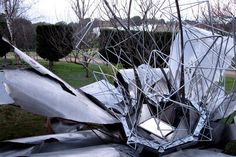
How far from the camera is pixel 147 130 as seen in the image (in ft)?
10.5

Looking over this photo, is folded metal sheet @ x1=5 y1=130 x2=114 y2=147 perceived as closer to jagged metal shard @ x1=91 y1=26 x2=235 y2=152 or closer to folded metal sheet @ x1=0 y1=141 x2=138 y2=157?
folded metal sheet @ x1=0 y1=141 x2=138 y2=157

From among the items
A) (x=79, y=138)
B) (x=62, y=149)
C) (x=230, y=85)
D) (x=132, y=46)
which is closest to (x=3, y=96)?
(x=62, y=149)

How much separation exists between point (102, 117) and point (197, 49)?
1313 mm

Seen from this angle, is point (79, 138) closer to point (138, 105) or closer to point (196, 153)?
point (138, 105)

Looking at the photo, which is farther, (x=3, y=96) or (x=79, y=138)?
(x=79, y=138)

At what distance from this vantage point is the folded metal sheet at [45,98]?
103 inches

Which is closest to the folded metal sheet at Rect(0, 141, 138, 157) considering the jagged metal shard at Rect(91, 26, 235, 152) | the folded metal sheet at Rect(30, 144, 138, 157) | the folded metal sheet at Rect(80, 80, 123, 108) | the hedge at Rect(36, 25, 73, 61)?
the folded metal sheet at Rect(30, 144, 138, 157)

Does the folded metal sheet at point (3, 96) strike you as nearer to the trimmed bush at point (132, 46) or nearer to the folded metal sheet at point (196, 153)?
the trimmed bush at point (132, 46)

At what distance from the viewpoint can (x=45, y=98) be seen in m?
2.73

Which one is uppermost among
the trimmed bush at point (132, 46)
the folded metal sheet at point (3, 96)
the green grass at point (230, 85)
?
the trimmed bush at point (132, 46)

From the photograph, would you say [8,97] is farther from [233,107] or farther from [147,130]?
[233,107]

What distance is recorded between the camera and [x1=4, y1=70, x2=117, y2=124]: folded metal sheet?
2.63 metres

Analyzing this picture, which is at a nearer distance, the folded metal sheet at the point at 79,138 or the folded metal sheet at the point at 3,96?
the folded metal sheet at the point at 3,96

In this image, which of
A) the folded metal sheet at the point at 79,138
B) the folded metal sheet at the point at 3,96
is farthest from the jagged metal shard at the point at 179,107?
the folded metal sheet at the point at 3,96
